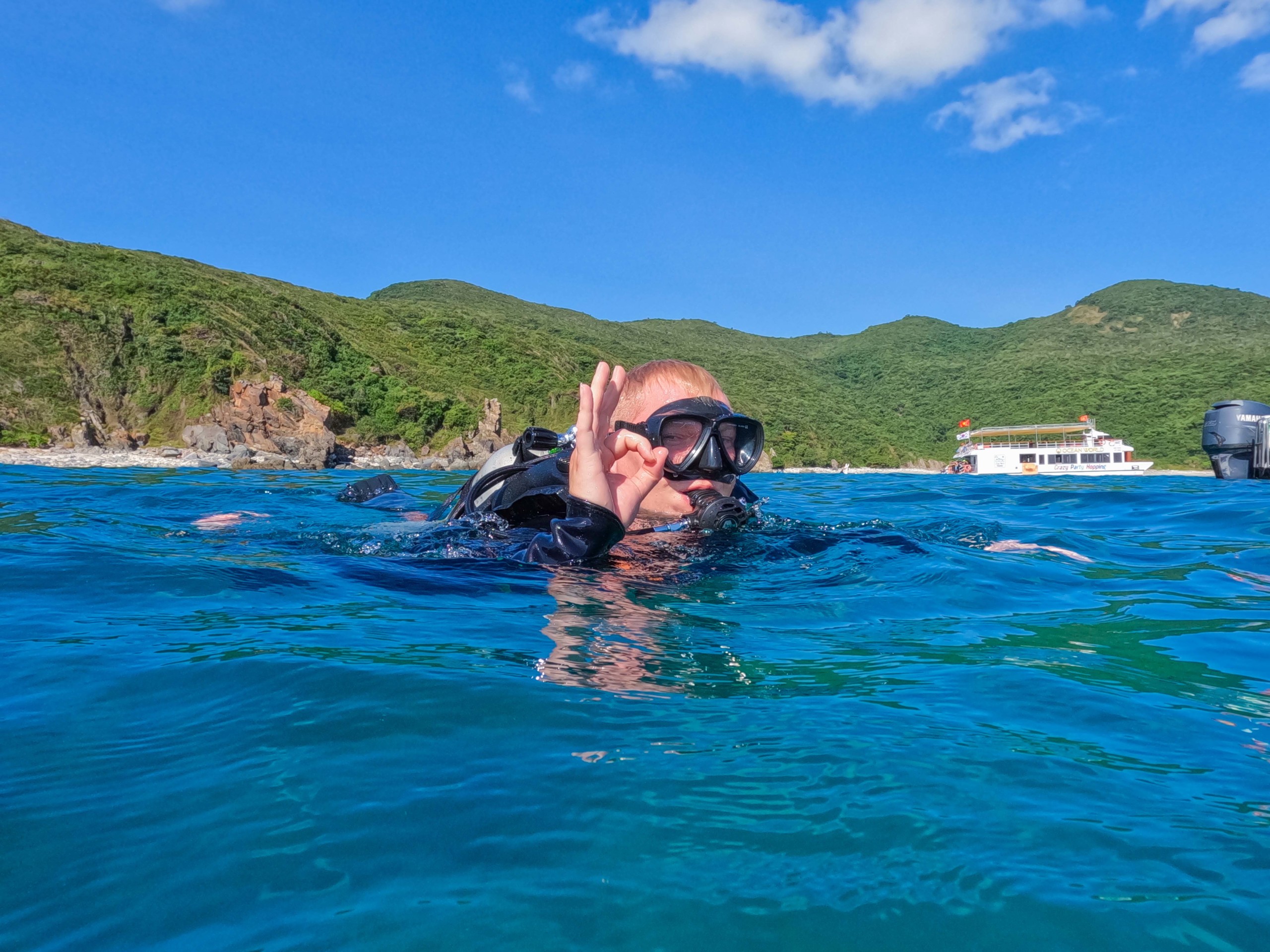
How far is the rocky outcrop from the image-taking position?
26078 mm

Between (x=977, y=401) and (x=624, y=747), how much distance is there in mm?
75398

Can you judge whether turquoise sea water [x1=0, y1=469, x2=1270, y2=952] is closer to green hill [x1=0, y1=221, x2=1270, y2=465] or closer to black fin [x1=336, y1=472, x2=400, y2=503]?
black fin [x1=336, y1=472, x2=400, y2=503]

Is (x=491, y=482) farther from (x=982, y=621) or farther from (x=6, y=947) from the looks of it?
(x=6, y=947)

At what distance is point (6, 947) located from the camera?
2.82 ft

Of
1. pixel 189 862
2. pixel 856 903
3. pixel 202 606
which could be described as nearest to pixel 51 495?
pixel 202 606

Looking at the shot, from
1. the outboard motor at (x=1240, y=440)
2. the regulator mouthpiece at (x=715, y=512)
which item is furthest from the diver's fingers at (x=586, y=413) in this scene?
the outboard motor at (x=1240, y=440)

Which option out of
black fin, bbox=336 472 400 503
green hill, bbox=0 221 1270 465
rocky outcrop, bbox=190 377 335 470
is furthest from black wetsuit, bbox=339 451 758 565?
green hill, bbox=0 221 1270 465

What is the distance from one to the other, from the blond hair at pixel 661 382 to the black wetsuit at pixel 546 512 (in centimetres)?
55

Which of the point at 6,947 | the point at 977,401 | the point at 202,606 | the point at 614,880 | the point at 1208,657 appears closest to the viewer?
the point at 6,947

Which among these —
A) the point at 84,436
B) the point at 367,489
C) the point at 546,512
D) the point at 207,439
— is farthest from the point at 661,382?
the point at 84,436

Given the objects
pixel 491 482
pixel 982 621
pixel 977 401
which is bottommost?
pixel 982 621

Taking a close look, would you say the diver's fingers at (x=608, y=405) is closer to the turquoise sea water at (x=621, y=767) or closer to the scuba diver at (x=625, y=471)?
the scuba diver at (x=625, y=471)

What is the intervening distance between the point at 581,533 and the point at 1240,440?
43.7 feet

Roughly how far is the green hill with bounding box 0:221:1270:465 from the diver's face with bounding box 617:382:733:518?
27317 millimetres
